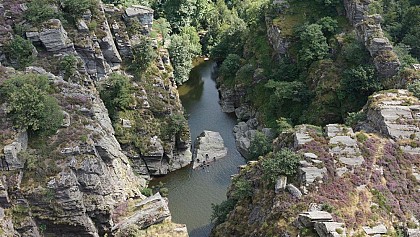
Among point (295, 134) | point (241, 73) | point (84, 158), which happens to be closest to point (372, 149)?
point (295, 134)

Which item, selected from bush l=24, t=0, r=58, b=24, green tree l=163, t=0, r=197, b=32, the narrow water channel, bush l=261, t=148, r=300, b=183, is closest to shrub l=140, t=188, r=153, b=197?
the narrow water channel

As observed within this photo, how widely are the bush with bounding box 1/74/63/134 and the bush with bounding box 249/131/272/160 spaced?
23607mm

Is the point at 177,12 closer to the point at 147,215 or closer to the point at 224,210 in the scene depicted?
the point at 224,210

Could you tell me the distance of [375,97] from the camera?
49.6 m

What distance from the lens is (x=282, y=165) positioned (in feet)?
136

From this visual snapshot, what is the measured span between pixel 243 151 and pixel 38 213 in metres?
31.2

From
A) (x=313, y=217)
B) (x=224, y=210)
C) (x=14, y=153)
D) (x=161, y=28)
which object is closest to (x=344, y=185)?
(x=313, y=217)

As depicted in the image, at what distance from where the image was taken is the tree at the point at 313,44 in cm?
6738

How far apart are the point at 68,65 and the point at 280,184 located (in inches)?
1174

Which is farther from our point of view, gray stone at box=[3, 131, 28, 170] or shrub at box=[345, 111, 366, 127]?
shrub at box=[345, 111, 366, 127]

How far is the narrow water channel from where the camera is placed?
176 feet

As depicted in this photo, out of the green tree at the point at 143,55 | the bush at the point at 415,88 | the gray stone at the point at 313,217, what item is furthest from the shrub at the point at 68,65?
the bush at the point at 415,88

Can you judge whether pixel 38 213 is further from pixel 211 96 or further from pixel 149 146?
pixel 211 96

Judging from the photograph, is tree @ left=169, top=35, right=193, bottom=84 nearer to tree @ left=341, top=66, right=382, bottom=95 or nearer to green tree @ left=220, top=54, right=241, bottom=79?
green tree @ left=220, top=54, right=241, bottom=79
